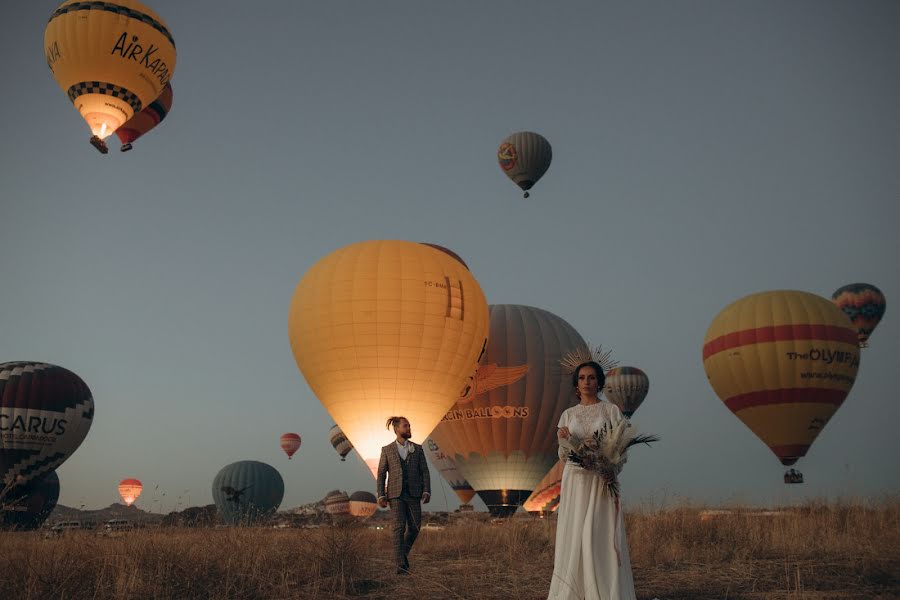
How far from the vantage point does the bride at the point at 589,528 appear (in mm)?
6266

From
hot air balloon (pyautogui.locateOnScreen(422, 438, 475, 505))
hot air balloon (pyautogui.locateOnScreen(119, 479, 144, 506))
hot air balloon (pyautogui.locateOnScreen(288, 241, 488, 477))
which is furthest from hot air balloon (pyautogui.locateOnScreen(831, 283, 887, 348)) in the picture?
hot air balloon (pyautogui.locateOnScreen(119, 479, 144, 506))

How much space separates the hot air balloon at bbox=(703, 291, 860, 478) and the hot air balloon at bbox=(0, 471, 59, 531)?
29.2 meters

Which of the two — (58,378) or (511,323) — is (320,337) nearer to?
(511,323)

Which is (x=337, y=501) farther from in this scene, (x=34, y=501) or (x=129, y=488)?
(x=34, y=501)

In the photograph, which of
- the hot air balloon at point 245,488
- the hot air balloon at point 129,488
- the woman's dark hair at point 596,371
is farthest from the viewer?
the hot air balloon at point 129,488

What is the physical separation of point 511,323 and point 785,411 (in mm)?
10780

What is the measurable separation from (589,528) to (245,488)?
42.3 meters

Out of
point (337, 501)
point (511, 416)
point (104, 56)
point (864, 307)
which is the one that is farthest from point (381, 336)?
point (337, 501)

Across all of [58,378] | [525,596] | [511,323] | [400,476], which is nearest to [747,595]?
[525,596]

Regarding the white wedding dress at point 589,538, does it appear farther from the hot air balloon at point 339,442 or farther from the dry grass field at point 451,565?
the hot air balloon at point 339,442

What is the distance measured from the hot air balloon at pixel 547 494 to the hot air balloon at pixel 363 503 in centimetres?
3184

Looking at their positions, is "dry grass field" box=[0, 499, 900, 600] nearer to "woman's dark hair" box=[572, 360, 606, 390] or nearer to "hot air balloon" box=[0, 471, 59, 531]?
"woman's dark hair" box=[572, 360, 606, 390]

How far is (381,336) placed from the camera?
71.4 ft

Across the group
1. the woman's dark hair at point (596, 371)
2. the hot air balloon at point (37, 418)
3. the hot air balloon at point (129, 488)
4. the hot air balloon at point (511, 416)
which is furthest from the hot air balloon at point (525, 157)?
the hot air balloon at point (129, 488)
